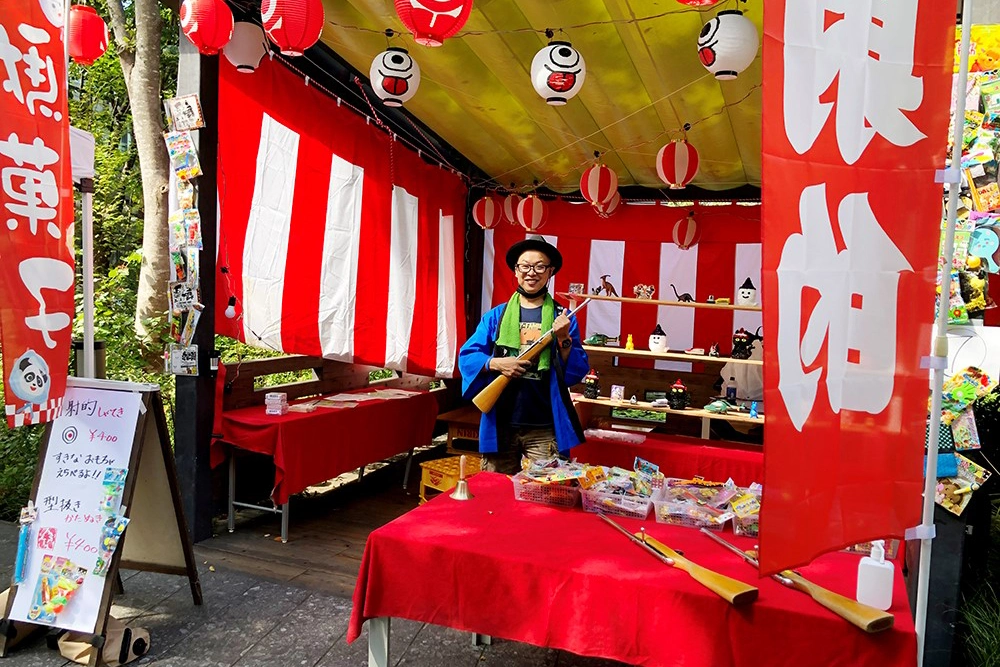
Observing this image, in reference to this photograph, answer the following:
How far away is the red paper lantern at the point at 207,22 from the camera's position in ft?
11.3

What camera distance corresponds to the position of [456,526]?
2.24m

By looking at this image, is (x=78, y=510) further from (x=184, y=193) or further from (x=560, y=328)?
(x=560, y=328)

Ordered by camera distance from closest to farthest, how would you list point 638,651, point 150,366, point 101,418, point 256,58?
point 638,651, point 101,418, point 256,58, point 150,366

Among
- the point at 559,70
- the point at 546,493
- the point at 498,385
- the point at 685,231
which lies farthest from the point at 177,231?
the point at 685,231

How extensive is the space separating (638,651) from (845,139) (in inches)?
56.0

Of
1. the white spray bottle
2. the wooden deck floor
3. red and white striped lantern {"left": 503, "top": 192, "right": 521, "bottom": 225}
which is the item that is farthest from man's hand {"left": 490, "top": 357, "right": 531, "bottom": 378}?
red and white striped lantern {"left": 503, "top": 192, "right": 521, "bottom": 225}

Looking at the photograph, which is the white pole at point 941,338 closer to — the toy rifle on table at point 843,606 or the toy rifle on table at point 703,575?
the toy rifle on table at point 843,606

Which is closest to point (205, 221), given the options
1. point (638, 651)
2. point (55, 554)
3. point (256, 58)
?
point (256, 58)

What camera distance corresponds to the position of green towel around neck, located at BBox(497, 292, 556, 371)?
11.5 ft

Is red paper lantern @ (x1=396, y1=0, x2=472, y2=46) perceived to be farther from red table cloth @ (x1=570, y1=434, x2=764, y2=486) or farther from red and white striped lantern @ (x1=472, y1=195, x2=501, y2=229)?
red and white striped lantern @ (x1=472, y1=195, x2=501, y2=229)

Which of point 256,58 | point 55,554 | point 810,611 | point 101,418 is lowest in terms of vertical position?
point 55,554

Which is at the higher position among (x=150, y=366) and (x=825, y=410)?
(x=825, y=410)

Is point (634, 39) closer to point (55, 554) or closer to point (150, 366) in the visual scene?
point (55, 554)

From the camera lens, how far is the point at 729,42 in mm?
3332
